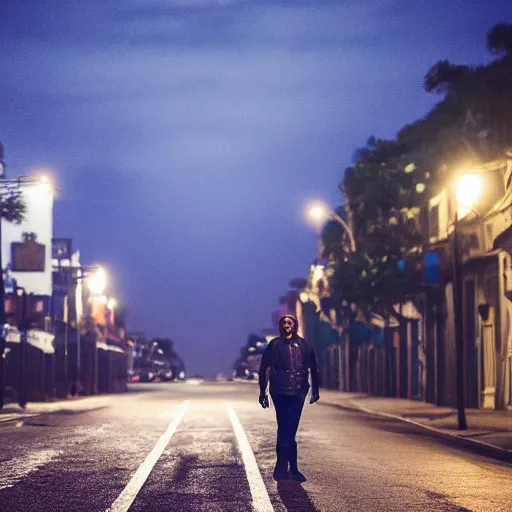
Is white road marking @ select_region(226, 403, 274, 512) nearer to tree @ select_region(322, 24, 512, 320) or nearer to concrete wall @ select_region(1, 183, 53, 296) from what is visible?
tree @ select_region(322, 24, 512, 320)

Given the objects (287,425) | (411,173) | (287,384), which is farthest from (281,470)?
(411,173)

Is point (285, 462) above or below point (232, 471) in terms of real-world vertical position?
above

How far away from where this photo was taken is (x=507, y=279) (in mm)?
31297

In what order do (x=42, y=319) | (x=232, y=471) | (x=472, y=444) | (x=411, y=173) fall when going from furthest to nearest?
1. (x=42, y=319)
2. (x=411, y=173)
3. (x=472, y=444)
4. (x=232, y=471)

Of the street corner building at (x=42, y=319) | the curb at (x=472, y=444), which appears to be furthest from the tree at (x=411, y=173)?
the street corner building at (x=42, y=319)

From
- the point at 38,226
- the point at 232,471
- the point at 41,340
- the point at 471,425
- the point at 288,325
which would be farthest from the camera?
the point at 38,226

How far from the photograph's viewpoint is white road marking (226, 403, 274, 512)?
10453 millimetres

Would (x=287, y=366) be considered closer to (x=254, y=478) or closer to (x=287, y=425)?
(x=287, y=425)

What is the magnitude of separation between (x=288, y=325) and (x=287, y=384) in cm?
71

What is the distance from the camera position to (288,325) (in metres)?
12.6

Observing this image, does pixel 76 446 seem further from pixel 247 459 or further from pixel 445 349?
pixel 445 349

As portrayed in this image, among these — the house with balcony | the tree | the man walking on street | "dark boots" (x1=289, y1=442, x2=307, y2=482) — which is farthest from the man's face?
the tree

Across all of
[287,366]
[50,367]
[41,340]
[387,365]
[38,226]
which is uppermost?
[38,226]

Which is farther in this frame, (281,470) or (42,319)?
(42,319)
